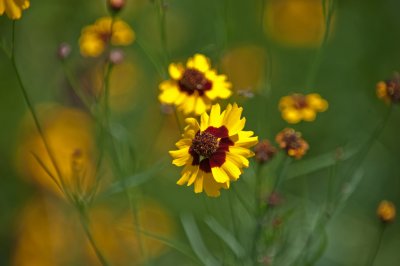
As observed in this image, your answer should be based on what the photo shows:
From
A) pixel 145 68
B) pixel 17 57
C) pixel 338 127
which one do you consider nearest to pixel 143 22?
pixel 145 68

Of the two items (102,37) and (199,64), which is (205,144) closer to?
(199,64)

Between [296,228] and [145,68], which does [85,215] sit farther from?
[145,68]

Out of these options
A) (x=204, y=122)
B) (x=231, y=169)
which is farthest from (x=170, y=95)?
(x=231, y=169)

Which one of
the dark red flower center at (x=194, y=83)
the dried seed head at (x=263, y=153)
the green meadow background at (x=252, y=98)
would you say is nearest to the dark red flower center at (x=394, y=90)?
the dried seed head at (x=263, y=153)

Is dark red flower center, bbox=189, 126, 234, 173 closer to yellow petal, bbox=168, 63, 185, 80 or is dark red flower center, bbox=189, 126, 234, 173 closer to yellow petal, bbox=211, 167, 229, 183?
yellow petal, bbox=211, 167, 229, 183

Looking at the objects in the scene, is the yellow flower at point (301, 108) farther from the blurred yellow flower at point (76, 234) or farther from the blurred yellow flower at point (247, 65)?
the blurred yellow flower at point (247, 65)
